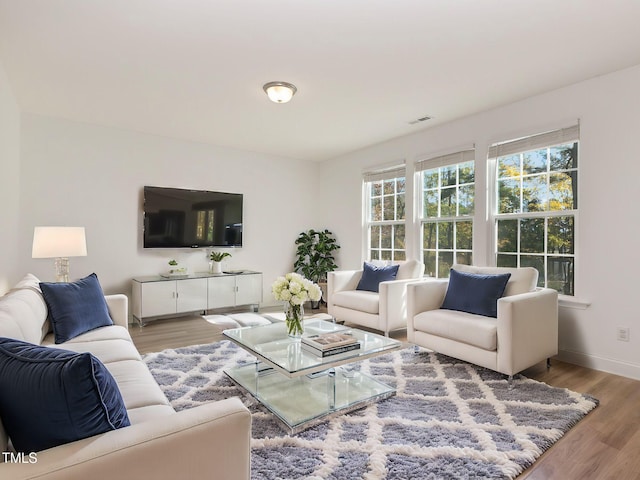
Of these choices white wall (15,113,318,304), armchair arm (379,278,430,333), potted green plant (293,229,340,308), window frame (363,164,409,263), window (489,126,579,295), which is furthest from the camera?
potted green plant (293,229,340,308)

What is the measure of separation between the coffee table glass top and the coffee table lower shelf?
20 centimetres

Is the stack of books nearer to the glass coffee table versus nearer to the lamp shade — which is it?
the glass coffee table

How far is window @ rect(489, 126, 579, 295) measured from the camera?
337 cm

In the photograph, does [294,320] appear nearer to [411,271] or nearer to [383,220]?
[411,271]

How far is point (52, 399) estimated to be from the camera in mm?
941

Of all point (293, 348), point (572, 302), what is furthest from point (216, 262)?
point (572, 302)

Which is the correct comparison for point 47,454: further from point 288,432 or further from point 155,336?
point 155,336

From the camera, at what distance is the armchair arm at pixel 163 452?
2.89 feet

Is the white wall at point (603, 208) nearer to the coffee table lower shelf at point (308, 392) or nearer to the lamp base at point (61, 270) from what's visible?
the coffee table lower shelf at point (308, 392)

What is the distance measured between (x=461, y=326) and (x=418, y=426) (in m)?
1.10

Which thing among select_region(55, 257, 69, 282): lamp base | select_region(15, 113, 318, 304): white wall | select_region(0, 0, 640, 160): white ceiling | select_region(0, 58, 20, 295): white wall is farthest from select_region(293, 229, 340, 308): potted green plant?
select_region(0, 58, 20, 295): white wall

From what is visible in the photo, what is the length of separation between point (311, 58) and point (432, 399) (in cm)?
256

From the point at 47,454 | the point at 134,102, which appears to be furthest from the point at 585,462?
the point at 134,102

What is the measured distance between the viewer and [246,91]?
11.0ft
